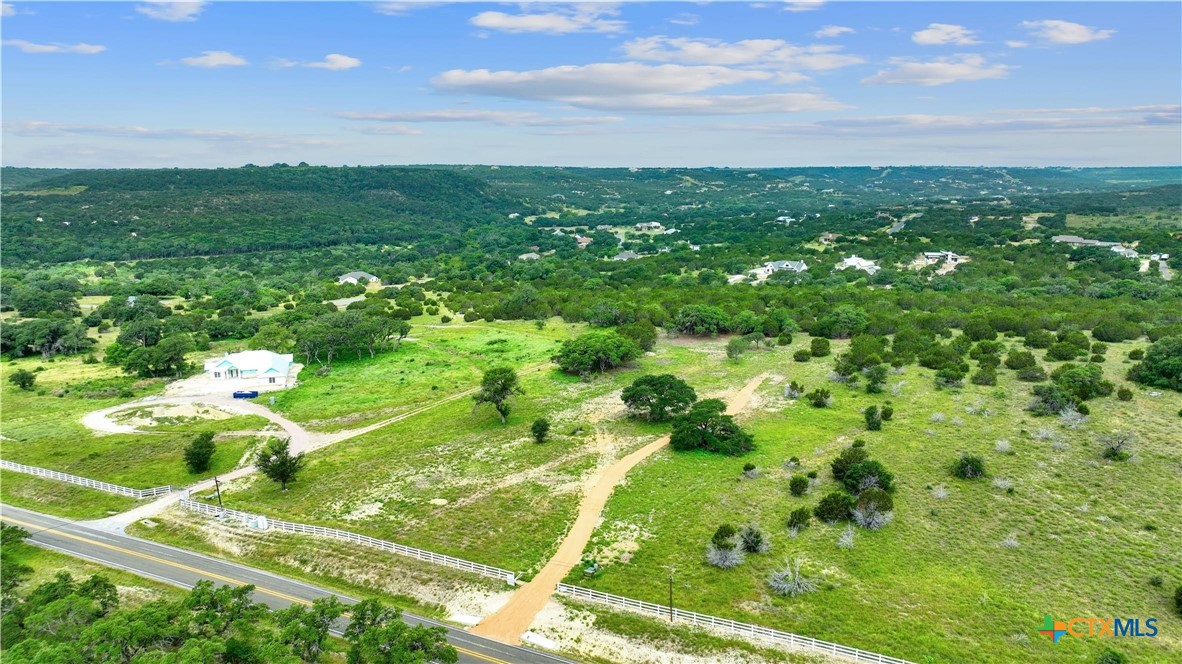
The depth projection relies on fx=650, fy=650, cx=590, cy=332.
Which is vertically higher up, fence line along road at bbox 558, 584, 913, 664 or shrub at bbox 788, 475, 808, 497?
shrub at bbox 788, 475, 808, 497

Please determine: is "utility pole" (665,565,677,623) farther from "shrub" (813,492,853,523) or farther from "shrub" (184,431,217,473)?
"shrub" (184,431,217,473)

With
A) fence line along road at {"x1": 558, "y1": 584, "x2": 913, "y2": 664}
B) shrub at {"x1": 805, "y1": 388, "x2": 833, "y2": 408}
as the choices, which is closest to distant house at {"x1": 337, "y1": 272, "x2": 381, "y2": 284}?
shrub at {"x1": 805, "y1": 388, "x2": 833, "y2": 408}

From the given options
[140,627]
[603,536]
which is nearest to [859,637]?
[603,536]

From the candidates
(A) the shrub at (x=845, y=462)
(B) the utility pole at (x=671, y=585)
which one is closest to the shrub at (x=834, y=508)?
(A) the shrub at (x=845, y=462)

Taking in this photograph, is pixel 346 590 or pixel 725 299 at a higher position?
pixel 725 299

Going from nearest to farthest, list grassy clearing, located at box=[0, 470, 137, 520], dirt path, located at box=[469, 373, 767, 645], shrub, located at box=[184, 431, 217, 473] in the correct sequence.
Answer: dirt path, located at box=[469, 373, 767, 645] < grassy clearing, located at box=[0, 470, 137, 520] < shrub, located at box=[184, 431, 217, 473]

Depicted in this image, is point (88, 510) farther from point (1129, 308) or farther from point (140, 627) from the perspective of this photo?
point (1129, 308)
